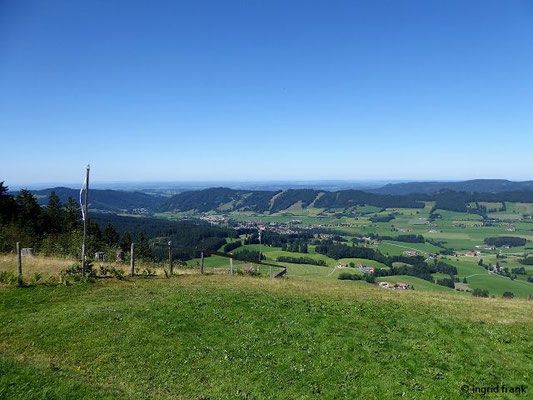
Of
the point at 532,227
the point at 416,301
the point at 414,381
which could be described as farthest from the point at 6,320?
the point at 532,227

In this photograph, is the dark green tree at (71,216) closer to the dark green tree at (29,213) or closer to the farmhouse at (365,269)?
the dark green tree at (29,213)

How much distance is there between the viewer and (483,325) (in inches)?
714

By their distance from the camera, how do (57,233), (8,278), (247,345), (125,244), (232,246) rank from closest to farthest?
(247,345)
(8,278)
(57,233)
(125,244)
(232,246)

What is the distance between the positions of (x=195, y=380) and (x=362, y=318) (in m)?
9.43

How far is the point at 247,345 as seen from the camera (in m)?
15.8

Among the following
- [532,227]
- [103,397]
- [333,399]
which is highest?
[103,397]

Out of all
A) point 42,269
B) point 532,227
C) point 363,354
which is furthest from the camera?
point 532,227

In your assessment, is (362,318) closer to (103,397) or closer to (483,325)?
(483,325)

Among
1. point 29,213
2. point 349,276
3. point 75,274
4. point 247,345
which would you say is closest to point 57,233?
point 29,213

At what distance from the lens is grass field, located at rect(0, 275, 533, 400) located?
41.3 feet

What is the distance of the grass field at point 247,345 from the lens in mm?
12578

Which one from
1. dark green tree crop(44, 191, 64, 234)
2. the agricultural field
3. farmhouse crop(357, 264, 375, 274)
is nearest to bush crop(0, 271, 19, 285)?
the agricultural field

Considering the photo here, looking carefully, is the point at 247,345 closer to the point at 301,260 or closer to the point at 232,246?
the point at 301,260

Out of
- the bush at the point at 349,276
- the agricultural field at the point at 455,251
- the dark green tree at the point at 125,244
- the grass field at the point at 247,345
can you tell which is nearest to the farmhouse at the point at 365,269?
the agricultural field at the point at 455,251
